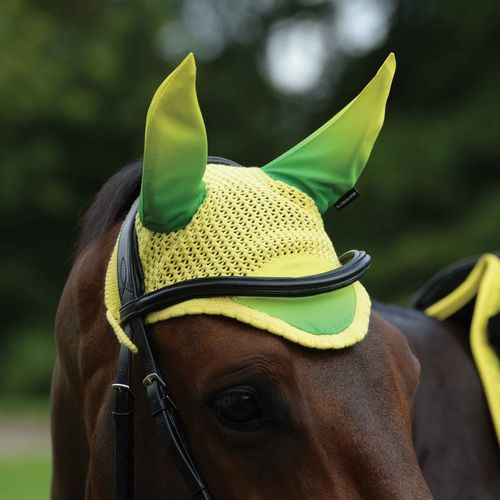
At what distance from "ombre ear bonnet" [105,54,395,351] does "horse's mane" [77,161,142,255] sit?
11.7 inches

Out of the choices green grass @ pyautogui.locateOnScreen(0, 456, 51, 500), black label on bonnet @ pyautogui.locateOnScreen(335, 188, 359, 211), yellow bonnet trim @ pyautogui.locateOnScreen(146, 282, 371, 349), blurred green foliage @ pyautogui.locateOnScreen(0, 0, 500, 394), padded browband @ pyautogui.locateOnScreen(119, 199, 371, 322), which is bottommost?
green grass @ pyautogui.locateOnScreen(0, 456, 51, 500)

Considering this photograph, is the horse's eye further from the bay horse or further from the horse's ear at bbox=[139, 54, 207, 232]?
the horse's ear at bbox=[139, 54, 207, 232]

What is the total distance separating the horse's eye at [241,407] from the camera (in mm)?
1807

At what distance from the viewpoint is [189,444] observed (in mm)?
1927

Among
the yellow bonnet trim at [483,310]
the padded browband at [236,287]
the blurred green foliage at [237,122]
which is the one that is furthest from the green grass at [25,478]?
the padded browband at [236,287]

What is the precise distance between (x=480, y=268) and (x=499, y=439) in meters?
0.67

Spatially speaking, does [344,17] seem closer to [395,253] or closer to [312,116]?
[312,116]

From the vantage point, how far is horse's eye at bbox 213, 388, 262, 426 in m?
1.81

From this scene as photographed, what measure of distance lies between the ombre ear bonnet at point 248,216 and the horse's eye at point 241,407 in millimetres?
154

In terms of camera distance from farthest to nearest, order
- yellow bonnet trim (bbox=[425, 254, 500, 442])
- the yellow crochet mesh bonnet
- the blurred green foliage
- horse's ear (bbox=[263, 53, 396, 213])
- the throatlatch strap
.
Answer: the blurred green foliage < yellow bonnet trim (bbox=[425, 254, 500, 442]) < horse's ear (bbox=[263, 53, 396, 213]) < the throatlatch strap < the yellow crochet mesh bonnet

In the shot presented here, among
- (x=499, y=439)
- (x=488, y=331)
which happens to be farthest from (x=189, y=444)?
(x=488, y=331)

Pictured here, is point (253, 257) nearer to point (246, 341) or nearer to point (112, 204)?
point (246, 341)

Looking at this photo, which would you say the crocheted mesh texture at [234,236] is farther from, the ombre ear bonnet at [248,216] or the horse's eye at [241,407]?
the horse's eye at [241,407]

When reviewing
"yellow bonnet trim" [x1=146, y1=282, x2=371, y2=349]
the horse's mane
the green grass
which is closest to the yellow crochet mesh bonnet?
"yellow bonnet trim" [x1=146, y1=282, x2=371, y2=349]
